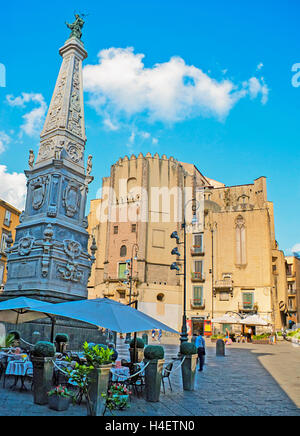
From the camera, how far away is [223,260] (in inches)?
1757

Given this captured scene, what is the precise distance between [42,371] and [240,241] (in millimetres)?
39525

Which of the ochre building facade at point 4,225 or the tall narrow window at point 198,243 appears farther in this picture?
the tall narrow window at point 198,243

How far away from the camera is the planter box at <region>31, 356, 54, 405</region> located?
709 cm

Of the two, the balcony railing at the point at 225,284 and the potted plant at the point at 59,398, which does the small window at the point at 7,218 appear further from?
→ the potted plant at the point at 59,398

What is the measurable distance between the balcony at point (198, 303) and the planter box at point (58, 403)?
3823cm

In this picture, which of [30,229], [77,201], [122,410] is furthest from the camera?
[77,201]

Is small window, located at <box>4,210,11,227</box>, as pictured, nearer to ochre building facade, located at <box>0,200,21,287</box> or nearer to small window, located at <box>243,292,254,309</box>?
ochre building facade, located at <box>0,200,21,287</box>

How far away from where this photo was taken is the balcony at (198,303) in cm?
4381

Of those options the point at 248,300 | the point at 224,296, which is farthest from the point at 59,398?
the point at 224,296

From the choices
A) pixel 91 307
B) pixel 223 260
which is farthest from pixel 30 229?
pixel 223 260

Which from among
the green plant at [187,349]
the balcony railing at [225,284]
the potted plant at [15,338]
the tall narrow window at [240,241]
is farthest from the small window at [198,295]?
the green plant at [187,349]

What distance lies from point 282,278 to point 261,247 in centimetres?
939

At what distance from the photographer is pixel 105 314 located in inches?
320
